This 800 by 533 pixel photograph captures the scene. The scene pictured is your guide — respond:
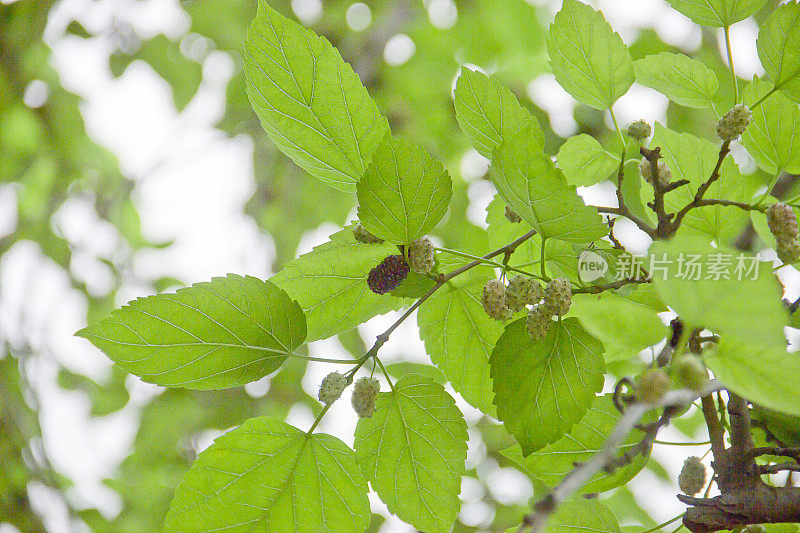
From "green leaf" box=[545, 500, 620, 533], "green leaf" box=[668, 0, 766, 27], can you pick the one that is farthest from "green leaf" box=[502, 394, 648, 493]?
"green leaf" box=[668, 0, 766, 27]

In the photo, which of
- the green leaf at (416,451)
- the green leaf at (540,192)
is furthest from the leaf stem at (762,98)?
the green leaf at (416,451)

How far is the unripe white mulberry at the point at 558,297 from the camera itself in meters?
0.30

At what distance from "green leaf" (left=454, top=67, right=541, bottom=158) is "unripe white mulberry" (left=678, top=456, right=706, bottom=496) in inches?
9.4

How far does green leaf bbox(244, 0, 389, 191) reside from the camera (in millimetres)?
318

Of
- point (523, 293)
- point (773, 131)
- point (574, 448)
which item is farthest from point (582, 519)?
point (773, 131)

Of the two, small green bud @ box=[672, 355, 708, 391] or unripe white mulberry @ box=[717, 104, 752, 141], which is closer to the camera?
small green bud @ box=[672, 355, 708, 391]

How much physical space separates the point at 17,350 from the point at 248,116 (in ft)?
2.47

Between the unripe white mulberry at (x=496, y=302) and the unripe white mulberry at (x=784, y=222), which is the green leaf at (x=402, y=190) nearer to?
the unripe white mulberry at (x=496, y=302)

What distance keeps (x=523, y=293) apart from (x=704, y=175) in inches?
6.1

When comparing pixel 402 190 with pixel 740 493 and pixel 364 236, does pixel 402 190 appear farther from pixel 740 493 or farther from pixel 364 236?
pixel 740 493

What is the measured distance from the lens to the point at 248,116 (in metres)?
1.53

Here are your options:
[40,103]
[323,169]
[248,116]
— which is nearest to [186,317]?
[323,169]

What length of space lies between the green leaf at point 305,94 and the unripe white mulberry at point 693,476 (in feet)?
0.92

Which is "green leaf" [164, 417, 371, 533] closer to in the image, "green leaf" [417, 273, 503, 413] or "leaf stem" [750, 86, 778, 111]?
"green leaf" [417, 273, 503, 413]
